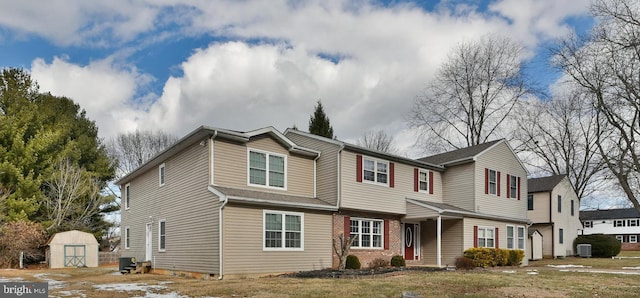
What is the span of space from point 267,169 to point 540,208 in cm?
2603

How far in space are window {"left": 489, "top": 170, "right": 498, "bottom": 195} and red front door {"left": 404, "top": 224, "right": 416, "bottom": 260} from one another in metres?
→ 5.05

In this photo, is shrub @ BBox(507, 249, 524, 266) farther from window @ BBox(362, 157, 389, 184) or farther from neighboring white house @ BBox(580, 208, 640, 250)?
neighboring white house @ BBox(580, 208, 640, 250)

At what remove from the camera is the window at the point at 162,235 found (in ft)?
70.8

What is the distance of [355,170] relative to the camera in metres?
22.0

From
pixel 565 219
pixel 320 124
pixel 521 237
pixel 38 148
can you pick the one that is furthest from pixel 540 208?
pixel 38 148

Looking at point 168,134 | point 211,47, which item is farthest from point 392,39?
point 168,134

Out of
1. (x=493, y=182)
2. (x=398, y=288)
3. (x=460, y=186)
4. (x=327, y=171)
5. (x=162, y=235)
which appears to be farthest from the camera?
(x=493, y=182)

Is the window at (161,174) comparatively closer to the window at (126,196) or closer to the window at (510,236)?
the window at (126,196)

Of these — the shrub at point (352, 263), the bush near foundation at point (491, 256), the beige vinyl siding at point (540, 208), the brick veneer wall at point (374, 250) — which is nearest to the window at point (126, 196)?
the brick veneer wall at point (374, 250)

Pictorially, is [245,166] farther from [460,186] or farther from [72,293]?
[460,186]

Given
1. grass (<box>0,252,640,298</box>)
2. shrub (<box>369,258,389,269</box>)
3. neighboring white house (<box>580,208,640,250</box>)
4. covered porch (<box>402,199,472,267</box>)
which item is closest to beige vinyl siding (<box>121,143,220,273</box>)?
grass (<box>0,252,640,298</box>)

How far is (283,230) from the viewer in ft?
62.2

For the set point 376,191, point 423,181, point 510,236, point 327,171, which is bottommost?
point 510,236

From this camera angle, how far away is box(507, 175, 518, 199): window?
28969mm
